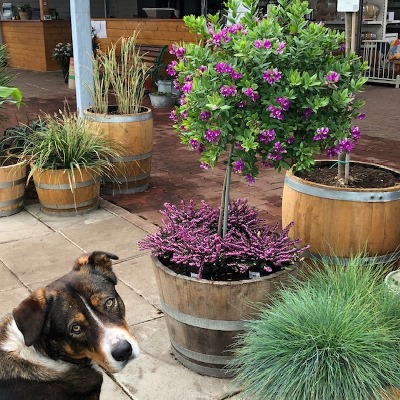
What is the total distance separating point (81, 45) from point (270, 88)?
14.6 feet

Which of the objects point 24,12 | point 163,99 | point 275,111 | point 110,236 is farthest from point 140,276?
point 24,12

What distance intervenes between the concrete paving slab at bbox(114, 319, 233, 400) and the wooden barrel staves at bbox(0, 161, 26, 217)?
2524 millimetres

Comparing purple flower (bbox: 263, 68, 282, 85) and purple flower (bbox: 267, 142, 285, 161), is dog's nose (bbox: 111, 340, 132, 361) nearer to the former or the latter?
purple flower (bbox: 267, 142, 285, 161)

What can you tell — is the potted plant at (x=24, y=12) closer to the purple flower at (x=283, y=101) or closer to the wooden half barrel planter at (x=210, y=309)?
the wooden half barrel planter at (x=210, y=309)

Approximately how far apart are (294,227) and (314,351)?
114 centimetres

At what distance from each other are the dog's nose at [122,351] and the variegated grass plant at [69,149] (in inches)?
120

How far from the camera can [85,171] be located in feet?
16.2

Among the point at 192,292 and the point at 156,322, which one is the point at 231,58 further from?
the point at 156,322

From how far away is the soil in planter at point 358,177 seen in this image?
321cm

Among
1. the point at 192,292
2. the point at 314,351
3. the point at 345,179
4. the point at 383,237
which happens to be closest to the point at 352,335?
the point at 314,351

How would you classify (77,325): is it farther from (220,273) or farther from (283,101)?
(283,101)

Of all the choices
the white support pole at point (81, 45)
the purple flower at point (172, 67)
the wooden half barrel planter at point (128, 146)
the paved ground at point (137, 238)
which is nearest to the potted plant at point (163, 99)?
the paved ground at point (137, 238)

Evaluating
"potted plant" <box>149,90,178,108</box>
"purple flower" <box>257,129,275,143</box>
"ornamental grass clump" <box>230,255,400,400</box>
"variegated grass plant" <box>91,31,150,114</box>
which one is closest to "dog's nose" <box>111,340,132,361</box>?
"ornamental grass clump" <box>230,255,400,400</box>

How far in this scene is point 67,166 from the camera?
496 centimetres
